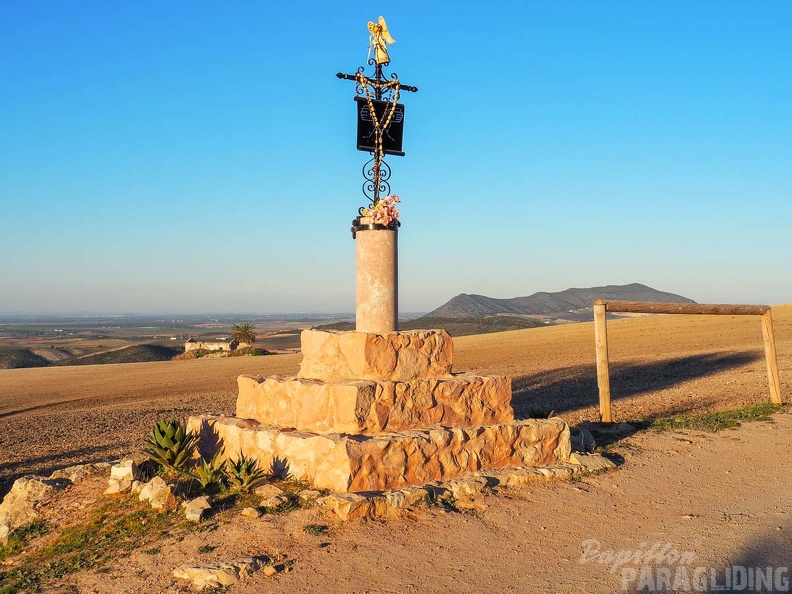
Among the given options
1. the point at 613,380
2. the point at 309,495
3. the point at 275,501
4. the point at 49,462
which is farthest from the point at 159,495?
the point at 613,380

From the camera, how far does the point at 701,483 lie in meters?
7.36

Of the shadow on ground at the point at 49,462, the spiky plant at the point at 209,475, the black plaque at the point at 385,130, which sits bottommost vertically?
the shadow on ground at the point at 49,462

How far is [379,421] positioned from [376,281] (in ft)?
6.18

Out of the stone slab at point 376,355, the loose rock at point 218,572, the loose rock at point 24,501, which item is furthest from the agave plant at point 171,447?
the loose rock at point 218,572

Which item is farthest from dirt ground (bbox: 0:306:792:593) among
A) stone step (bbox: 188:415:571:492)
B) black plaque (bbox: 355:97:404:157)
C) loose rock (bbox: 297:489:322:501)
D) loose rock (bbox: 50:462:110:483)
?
black plaque (bbox: 355:97:404:157)

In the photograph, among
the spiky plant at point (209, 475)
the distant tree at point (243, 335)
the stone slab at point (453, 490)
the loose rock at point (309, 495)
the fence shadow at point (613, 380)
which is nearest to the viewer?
the stone slab at point (453, 490)

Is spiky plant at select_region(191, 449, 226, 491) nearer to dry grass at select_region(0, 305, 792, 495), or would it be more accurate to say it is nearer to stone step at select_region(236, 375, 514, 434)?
stone step at select_region(236, 375, 514, 434)

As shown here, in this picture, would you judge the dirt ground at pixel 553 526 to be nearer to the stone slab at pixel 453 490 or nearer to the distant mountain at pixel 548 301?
the stone slab at pixel 453 490

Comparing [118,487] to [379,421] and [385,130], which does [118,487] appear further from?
[385,130]

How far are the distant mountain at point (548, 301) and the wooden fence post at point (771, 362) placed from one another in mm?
115473

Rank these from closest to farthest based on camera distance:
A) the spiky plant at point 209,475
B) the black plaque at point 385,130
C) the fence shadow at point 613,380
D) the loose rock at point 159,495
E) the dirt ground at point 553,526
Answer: the dirt ground at point 553,526 → the loose rock at point 159,495 → the spiky plant at point 209,475 → the black plaque at point 385,130 → the fence shadow at point 613,380

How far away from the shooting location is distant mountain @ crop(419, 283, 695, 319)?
132625 millimetres

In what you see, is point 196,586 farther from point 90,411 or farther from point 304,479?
point 90,411

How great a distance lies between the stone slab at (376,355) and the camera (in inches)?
301
